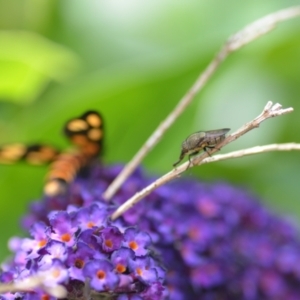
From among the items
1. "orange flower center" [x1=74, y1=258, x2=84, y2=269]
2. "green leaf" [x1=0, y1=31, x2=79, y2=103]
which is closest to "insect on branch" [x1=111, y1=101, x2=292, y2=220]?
"orange flower center" [x1=74, y1=258, x2=84, y2=269]

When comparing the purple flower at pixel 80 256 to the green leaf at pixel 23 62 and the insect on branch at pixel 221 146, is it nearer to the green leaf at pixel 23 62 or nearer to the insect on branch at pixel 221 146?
the insect on branch at pixel 221 146

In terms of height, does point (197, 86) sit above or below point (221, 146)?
above

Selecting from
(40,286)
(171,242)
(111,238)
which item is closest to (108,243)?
(111,238)

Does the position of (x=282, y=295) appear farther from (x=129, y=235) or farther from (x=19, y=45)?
(x=19, y=45)

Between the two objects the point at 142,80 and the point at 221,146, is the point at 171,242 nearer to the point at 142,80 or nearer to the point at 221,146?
the point at 221,146

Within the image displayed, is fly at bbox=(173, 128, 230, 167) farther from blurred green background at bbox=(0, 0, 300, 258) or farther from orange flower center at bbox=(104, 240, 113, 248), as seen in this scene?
blurred green background at bbox=(0, 0, 300, 258)

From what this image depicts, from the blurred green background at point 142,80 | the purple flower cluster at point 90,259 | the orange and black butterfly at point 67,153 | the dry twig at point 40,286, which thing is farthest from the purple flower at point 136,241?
the blurred green background at point 142,80

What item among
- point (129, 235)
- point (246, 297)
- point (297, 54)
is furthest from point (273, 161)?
point (129, 235)
